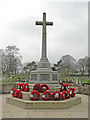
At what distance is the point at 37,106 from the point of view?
21.2ft

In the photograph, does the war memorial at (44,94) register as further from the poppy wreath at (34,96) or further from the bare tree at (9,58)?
the bare tree at (9,58)

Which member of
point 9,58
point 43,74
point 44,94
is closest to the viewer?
point 44,94

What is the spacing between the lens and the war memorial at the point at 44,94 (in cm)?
650

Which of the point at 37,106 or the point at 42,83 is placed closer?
the point at 37,106

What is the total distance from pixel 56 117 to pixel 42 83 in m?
3.61

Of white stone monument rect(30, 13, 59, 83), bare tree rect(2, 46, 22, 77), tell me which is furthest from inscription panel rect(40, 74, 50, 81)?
bare tree rect(2, 46, 22, 77)

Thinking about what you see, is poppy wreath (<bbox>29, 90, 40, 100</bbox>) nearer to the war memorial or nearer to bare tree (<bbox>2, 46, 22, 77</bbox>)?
the war memorial

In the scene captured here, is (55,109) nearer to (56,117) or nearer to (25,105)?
(56,117)

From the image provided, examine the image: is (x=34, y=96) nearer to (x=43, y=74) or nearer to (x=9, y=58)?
(x=43, y=74)

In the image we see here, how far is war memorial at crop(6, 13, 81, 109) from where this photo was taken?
21.3ft

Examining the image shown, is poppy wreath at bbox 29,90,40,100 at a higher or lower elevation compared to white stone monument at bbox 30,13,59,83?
lower

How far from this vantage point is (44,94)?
23.0 ft

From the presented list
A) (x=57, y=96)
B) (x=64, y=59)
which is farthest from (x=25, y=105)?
(x=64, y=59)

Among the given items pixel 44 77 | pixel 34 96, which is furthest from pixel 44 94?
pixel 44 77
